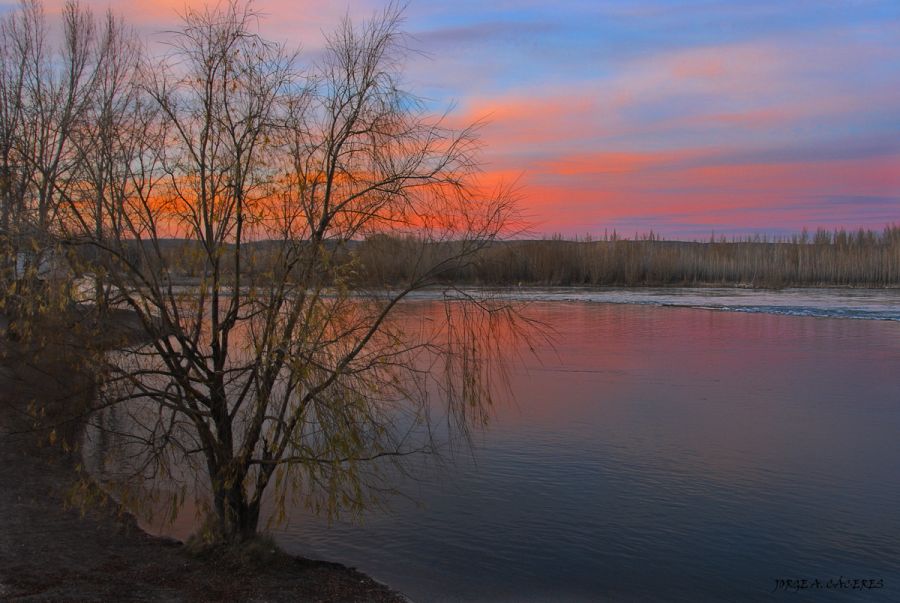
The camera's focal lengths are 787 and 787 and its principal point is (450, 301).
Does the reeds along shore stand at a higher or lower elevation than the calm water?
higher

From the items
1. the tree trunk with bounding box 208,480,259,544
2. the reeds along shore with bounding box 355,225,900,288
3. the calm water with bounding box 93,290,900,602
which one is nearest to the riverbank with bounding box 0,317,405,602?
the tree trunk with bounding box 208,480,259,544

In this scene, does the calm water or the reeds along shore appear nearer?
the calm water

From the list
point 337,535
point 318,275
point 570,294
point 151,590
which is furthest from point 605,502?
point 570,294

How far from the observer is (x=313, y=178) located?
6.73 m

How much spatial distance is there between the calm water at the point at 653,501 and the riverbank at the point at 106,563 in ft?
2.37

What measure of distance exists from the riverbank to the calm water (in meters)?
0.72

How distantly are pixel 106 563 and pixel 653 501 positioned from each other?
5.30m

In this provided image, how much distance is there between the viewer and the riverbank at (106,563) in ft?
18.6

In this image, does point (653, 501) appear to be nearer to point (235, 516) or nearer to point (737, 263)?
point (235, 516)

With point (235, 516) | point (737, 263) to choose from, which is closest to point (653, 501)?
point (235, 516)

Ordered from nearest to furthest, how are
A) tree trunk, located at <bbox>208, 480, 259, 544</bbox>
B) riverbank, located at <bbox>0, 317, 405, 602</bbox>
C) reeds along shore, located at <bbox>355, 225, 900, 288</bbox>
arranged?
riverbank, located at <bbox>0, 317, 405, 602</bbox>, tree trunk, located at <bbox>208, 480, 259, 544</bbox>, reeds along shore, located at <bbox>355, 225, 900, 288</bbox>

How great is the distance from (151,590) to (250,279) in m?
2.56

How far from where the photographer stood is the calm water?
6.73 meters

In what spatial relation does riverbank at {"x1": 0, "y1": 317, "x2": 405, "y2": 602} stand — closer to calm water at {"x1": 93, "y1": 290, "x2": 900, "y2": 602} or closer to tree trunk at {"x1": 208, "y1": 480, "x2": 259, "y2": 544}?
tree trunk at {"x1": 208, "y1": 480, "x2": 259, "y2": 544}
